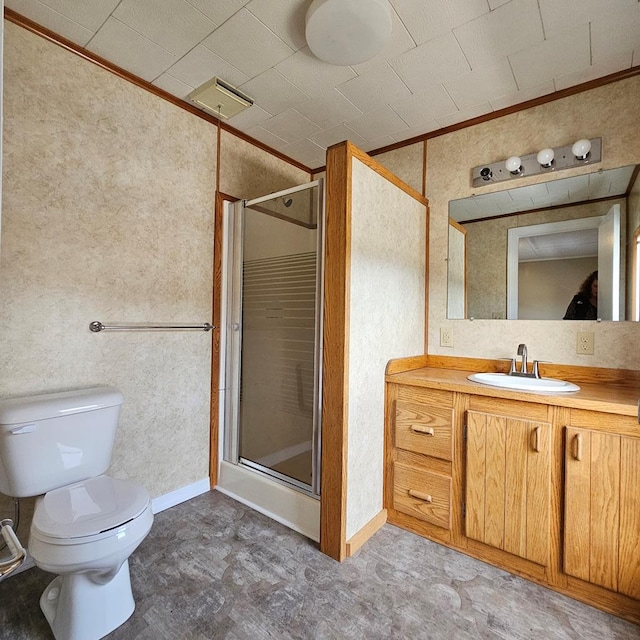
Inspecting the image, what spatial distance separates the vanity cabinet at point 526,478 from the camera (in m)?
1.50

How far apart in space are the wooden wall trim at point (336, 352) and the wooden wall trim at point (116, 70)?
1040mm

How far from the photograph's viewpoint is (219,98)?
7.05 ft

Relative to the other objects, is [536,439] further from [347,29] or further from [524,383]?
[347,29]

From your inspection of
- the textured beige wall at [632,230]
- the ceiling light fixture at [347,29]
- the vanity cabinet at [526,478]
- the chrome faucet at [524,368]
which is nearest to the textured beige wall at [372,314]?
the vanity cabinet at [526,478]

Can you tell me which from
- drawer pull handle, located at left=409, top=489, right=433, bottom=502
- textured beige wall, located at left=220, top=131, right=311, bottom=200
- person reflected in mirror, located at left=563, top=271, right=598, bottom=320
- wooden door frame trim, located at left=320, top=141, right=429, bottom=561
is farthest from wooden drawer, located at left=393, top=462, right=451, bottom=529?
textured beige wall, located at left=220, top=131, right=311, bottom=200

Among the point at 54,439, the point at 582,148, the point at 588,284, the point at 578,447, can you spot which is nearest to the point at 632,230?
the point at 588,284

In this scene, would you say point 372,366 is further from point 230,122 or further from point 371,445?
point 230,122

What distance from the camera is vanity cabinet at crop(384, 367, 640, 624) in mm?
1505

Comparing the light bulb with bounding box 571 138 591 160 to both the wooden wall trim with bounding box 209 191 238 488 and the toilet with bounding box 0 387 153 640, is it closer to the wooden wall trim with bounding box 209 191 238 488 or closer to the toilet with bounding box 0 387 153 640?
the wooden wall trim with bounding box 209 191 238 488

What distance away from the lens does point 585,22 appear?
63.7 inches

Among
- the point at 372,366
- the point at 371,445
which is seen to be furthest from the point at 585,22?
the point at 371,445

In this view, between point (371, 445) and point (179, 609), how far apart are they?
1094mm

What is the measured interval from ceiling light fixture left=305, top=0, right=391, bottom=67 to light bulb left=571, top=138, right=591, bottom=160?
1156mm

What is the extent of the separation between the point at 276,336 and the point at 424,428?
99 centimetres
